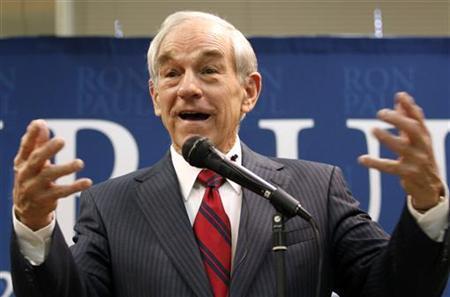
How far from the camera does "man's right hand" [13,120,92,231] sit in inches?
54.8

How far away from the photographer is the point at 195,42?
1.94m

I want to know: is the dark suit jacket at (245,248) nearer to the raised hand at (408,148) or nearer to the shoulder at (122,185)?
the shoulder at (122,185)

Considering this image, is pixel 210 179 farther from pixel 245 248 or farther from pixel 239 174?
pixel 239 174

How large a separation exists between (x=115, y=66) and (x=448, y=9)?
1890 millimetres

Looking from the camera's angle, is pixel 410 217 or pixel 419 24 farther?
pixel 419 24

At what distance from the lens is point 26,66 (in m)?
3.26

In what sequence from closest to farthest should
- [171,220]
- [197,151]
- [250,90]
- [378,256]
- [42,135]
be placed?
[42,135] < [197,151] < [378,256] < [171,220] < [250,90]

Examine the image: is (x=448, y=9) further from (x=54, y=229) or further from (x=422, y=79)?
(x=54, y=229)

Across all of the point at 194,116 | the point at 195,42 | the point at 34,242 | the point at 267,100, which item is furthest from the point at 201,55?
the point at 267,100

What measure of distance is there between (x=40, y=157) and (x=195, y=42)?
0.66 metres

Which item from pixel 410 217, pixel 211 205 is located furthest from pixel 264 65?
pixel 410 217

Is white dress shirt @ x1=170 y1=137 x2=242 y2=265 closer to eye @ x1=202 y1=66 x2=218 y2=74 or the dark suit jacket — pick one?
the dark suit jacket

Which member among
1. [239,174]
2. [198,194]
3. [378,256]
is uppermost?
[239,174]

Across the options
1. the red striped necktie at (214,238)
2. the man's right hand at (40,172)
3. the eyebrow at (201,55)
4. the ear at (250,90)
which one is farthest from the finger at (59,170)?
the ear at (250,90)
